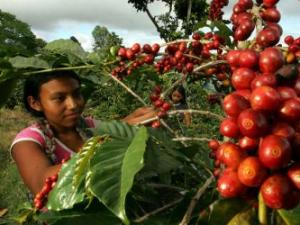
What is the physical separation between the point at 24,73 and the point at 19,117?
18.4m

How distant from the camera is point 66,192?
1.10 meters

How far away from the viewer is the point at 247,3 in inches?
44.6

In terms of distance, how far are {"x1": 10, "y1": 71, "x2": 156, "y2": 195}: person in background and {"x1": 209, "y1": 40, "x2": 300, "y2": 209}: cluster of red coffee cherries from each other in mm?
1424

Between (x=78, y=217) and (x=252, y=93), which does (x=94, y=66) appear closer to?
(x=78, y=217)

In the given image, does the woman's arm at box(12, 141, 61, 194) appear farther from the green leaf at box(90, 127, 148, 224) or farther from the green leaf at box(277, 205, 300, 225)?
the green leaf at box(277, 205, 300, 225)

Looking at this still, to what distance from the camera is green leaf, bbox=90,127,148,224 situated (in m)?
0.96

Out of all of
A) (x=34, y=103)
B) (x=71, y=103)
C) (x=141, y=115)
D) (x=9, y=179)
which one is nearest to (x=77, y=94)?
(x=71, y=103)

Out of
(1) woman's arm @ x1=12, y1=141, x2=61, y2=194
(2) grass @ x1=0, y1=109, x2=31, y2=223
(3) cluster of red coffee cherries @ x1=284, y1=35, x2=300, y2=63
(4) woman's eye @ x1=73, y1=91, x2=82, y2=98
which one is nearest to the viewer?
(3) cluster of red coffee cherries @ x1=284, y1=35, x2=300, y2=63

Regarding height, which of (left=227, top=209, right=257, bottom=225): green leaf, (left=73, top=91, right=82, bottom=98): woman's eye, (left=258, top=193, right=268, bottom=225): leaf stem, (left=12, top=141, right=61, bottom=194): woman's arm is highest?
(left=73, top=91, right=82, bottom=98): woman's eye

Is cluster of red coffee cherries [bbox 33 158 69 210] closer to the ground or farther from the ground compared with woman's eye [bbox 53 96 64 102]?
closer to the ground

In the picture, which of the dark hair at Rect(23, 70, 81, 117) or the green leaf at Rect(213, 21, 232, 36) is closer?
the green leaf at Rect(213, 21, 232, 36)

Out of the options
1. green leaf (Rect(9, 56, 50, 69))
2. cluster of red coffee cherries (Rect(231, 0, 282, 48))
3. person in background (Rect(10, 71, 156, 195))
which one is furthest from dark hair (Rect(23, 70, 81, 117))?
cluster of red coffee cherries (Rect(231, 0, 282, 48))

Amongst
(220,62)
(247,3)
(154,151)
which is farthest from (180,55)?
(154,151)

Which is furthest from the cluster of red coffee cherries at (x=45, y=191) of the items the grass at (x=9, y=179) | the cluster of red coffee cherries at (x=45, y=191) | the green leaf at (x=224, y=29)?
the grass at (x=9, y=179)
